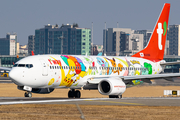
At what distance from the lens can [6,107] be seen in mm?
26219

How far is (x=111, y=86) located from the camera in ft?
124

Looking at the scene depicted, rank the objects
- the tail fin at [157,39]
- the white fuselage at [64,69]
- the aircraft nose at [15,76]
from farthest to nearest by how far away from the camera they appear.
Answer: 1. the tail fin at [157,39]
2. the white fuselage at [64,69]
3. the aircraft nose at [15,76]

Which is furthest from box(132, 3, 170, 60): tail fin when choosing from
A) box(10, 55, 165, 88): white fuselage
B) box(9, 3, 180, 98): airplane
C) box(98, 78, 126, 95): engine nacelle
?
box(98, 78, 126, 95): engine nacelle

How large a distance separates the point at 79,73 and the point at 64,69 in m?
2.09

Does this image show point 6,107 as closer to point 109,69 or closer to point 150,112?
point 150,112

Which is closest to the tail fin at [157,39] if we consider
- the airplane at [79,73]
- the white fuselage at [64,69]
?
the airplane at [79,73]

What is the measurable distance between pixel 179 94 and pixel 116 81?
73.3 feet

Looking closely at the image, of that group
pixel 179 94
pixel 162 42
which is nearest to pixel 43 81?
pixel 162 42

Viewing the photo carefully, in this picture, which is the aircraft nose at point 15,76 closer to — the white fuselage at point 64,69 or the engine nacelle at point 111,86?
the white fuselage at point 64,69

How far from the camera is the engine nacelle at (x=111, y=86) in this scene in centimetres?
3775

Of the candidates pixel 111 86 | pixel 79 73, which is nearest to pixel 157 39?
pixel 79 73

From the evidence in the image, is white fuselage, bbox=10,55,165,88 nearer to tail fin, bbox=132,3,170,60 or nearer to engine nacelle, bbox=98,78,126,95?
engine nacelle, bbox=98,78,126,95

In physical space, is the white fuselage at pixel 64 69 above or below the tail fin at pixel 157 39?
below

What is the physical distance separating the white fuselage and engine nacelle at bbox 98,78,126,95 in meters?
2.17
